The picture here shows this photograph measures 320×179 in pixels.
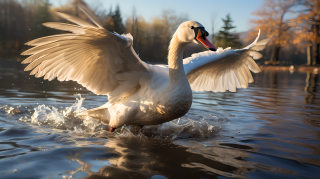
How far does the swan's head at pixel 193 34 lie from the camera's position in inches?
129

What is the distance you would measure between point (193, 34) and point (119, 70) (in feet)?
4.07

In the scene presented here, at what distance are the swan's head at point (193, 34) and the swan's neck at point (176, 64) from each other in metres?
0.11

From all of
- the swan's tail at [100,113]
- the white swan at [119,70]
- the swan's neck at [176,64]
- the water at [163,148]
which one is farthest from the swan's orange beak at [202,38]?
the swan's tail at [100,113]

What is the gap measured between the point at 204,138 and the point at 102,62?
78.0 inches

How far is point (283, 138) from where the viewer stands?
392 centimetres

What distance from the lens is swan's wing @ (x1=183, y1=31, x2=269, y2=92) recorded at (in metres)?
4.63

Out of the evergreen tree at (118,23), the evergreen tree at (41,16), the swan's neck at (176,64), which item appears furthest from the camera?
the evergreen tree at (118,23)

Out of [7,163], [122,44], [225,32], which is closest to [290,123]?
[122,44]

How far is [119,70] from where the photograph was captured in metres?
3.73

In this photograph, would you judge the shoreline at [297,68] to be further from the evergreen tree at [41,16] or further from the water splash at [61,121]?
the evergreen tree at [41,16]

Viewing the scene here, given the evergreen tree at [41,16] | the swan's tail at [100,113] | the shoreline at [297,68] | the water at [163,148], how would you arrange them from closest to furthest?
the water at [163,148] → the swan's tail at [100,113] → the shoreline at [297,68] → the evergreen tree at [41,16]

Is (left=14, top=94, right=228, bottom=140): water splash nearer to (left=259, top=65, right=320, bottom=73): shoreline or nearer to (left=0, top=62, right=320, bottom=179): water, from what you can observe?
(left=0, top=62, right=320, bottom=179): water

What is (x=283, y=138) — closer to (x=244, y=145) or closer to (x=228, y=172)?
(x=244, y=145)

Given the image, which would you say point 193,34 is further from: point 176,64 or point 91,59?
point 91,59
